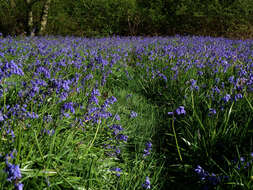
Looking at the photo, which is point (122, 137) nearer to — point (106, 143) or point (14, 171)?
point (106, 143)

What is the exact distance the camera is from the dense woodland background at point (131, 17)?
12.5 m

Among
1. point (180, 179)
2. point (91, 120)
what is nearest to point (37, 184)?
point (91, 120)

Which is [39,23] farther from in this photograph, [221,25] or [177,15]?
[221,25]

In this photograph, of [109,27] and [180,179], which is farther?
[109,27]

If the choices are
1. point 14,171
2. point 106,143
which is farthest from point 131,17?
point 14,171

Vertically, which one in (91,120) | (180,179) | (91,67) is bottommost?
(180,179)

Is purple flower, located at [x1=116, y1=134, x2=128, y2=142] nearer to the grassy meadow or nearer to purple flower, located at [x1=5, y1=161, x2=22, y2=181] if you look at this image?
the grassy meadow

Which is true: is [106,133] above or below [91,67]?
below

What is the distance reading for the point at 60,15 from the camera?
12.8 m

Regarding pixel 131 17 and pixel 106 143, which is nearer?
pixel 106 143

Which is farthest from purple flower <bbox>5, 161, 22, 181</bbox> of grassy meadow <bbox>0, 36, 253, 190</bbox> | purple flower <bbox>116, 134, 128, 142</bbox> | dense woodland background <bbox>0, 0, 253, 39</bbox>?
dense woodland background <bbox>0, 0, 253, 39</bbox>

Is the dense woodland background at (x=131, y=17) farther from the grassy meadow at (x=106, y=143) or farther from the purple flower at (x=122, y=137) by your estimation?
the purple flower at (x=122, y=137)

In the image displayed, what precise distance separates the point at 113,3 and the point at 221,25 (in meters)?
6.44

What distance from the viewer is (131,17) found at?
13.7 metres
